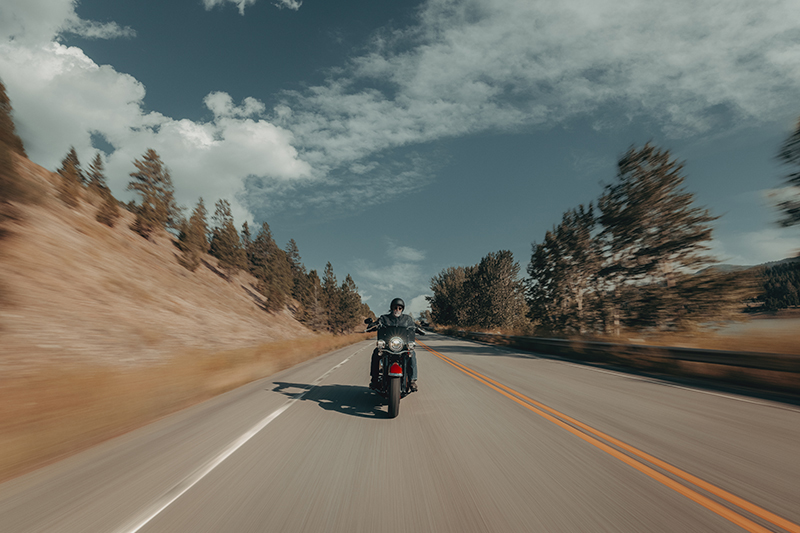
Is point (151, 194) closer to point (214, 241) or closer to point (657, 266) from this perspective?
point (214, 241)

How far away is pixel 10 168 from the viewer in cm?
2112

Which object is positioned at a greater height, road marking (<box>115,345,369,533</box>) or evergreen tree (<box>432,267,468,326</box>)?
evergreen tree (<box>432,267,468,326</box>)

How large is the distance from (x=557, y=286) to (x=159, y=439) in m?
48.7

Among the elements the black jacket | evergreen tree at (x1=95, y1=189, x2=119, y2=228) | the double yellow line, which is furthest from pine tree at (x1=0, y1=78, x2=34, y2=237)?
the double yellow line

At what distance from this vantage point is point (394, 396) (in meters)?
6.09

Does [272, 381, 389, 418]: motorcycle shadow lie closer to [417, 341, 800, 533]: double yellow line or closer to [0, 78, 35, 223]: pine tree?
[417, 341, 800, 533]: double yellow line

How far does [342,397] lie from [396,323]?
90.7 inches

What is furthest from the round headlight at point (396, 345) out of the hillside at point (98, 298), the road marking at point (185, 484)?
the hillside at point (98, 298)

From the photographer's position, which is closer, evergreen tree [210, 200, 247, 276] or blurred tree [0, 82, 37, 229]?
blurred tree [0, 82, 37, 229]

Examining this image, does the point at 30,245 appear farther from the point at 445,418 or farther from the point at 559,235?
the point at 559,235

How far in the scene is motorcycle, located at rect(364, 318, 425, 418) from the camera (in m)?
6.14

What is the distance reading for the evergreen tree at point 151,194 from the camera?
5916cm

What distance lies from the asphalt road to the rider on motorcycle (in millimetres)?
544

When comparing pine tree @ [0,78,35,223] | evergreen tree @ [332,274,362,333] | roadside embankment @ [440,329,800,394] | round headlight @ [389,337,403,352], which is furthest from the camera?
evergreen tree @ [332,274,362,333]
